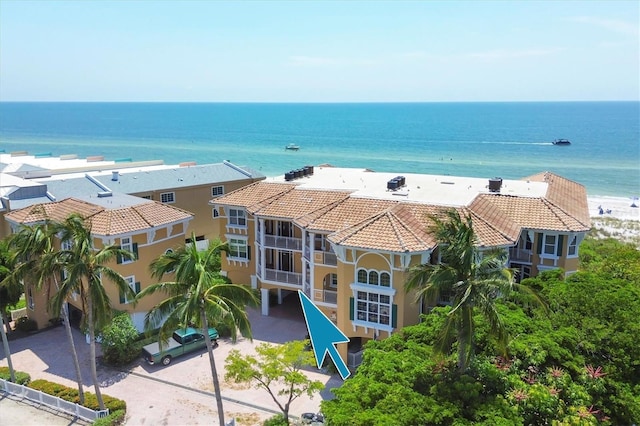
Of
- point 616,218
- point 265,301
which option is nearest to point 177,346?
point 265,301

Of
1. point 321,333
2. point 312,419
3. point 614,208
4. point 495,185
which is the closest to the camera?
point 312,419

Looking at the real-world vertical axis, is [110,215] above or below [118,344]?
above

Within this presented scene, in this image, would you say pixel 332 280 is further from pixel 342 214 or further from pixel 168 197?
pixel 168 197

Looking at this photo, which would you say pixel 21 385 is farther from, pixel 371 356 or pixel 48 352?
pixel 371 356

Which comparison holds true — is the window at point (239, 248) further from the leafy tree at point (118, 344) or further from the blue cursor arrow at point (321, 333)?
the blue cursor arrow at point (321, 333)

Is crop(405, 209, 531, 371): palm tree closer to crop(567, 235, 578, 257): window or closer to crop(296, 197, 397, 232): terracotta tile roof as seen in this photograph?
crop(296, 197, 397, 232): terracotta tile roof

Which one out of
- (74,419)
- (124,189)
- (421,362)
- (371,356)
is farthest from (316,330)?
(124,189)
